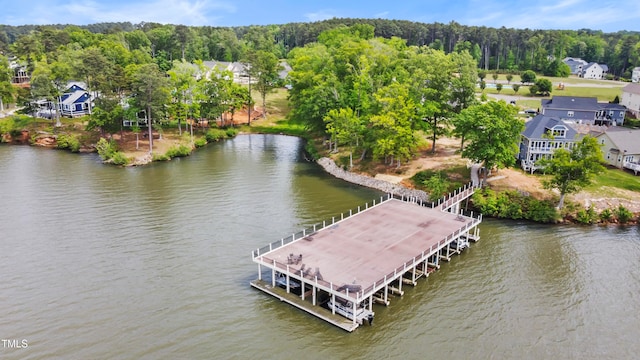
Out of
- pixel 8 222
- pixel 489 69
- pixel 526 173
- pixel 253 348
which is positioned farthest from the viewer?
pixel 489 69

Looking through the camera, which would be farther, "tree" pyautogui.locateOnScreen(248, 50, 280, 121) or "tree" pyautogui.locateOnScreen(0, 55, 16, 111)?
"tree" pyautogui.locateOnScreen(248, 50, 280, 121)

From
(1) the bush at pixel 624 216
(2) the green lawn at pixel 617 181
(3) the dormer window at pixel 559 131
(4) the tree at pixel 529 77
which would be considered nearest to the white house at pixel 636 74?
(4) the tree at pixel 529 77

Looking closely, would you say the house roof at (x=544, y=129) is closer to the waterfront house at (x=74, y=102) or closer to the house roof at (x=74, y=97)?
the waterfront house at (x=74, y=102)

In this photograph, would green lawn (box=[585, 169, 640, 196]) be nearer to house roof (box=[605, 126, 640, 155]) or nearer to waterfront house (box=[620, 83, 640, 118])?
house roof (box=[605, 126, 640, 155])

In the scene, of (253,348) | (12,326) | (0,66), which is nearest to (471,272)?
(253,348)

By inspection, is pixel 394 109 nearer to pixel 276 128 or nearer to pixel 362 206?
pixel 362 206

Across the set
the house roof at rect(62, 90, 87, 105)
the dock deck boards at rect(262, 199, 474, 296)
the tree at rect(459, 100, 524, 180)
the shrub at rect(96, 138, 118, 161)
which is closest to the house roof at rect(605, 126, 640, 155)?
the tree at rect(459, 100, 524, 180)
